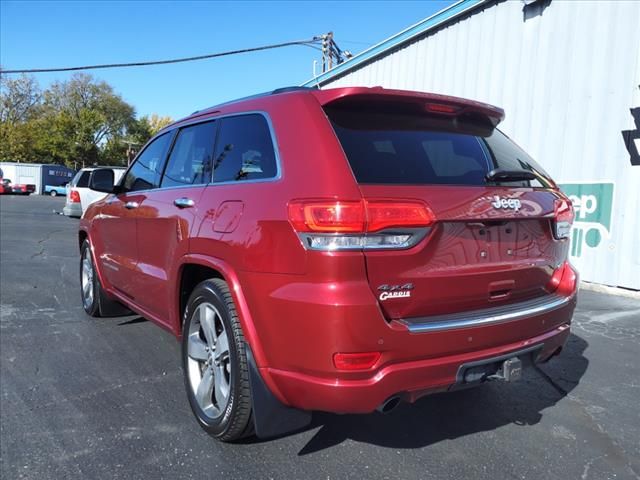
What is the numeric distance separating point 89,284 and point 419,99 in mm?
4127

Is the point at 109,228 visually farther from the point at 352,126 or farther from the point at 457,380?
the point at 457,380

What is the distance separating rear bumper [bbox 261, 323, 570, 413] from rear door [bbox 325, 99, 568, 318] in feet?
0.75

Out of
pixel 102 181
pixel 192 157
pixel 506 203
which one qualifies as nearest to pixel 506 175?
pixel 506 203

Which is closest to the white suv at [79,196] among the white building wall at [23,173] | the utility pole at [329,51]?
the utility pole at [329,51]

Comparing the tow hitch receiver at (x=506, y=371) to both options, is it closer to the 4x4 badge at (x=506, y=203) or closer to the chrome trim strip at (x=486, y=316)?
the chrome trim strip at (x=486, y=316)

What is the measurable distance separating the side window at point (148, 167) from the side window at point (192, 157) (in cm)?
19

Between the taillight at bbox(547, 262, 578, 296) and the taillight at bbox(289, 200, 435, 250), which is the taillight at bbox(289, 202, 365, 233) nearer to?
the taillight at bbox(289, 200, 435, 250)

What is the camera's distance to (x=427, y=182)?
244 cm

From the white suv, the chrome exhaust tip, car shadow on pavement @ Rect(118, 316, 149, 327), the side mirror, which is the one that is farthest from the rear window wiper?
the white suv

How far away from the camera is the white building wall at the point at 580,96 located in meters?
6.66

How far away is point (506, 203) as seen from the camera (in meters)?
2.55

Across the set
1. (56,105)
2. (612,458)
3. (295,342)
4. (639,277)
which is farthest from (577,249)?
(56,105)

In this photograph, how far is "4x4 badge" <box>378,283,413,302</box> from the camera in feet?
7.27

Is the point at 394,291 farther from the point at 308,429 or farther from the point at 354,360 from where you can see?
the point at 308,429
